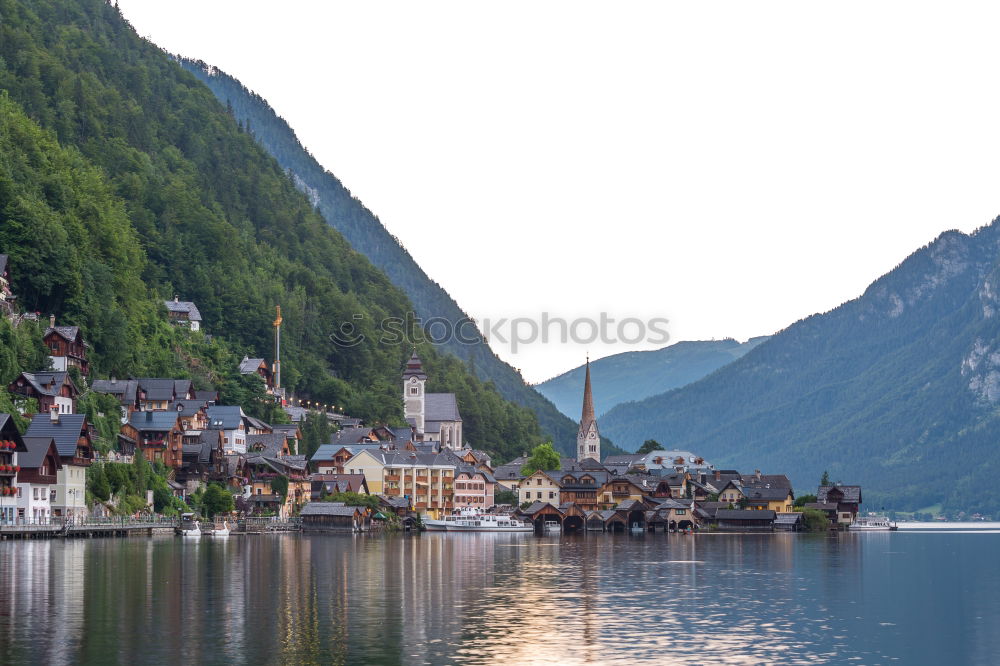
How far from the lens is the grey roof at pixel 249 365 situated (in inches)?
7657

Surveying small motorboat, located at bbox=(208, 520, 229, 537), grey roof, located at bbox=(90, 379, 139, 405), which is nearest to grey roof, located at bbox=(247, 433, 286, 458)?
grey roof, located at bbox=(90, 379, 139, 405)

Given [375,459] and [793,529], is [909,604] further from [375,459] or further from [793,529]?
[793,529]

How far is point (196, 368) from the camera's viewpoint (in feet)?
579

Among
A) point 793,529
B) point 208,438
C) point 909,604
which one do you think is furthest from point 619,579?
point 793,529

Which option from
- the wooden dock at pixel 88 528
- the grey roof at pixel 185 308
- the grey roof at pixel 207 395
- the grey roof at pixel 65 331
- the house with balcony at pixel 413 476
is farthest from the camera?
the grey roof at pixel 185 308

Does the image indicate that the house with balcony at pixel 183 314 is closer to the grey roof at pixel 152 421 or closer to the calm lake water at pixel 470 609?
the grey roof at pixel 152 421

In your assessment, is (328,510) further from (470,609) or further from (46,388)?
(470,609)

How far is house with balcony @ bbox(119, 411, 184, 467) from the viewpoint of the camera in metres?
140

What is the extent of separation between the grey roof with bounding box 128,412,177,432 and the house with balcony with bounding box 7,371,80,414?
15.4 meters

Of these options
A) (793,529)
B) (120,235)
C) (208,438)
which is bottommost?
(793,529)

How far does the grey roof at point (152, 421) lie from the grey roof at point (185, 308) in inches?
1950

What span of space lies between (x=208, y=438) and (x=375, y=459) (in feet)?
97.8

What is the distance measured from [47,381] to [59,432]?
9.10 m

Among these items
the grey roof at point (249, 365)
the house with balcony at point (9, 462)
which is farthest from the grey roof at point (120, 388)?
the grey roof at point (249, 365)
